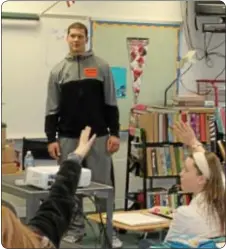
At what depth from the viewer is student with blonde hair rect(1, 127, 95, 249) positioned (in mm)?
1240

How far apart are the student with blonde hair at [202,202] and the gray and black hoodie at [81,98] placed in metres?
1.55

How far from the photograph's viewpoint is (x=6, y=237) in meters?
1.24

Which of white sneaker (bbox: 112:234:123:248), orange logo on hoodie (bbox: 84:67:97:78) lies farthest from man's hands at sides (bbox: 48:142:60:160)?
white sneaker (bbox: 112:234:123:248)

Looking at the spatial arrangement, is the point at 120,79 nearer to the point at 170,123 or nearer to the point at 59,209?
the point at 170,123

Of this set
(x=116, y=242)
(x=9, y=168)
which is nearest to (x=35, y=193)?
(x=9, y=168)

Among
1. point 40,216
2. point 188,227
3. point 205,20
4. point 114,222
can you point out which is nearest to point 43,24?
point 205,20

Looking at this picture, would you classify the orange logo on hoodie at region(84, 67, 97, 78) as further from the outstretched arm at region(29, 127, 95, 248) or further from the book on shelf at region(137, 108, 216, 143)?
the outstretched arm at region(29, 127, 95, 248)

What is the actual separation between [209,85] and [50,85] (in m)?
2.45

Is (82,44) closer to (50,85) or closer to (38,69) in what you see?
(50,85)

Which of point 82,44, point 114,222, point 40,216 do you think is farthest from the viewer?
point 82,44

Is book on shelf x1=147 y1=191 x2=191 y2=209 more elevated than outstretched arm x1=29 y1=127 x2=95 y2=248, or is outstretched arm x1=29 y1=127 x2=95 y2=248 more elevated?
outstretched arm x1=29 y1=127 x2=95 y2=248

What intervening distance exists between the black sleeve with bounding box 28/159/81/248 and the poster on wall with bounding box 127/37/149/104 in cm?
418

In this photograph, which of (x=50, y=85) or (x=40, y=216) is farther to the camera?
(x=50, y=85)

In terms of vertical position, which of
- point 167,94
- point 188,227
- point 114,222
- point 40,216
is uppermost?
point 167,94
